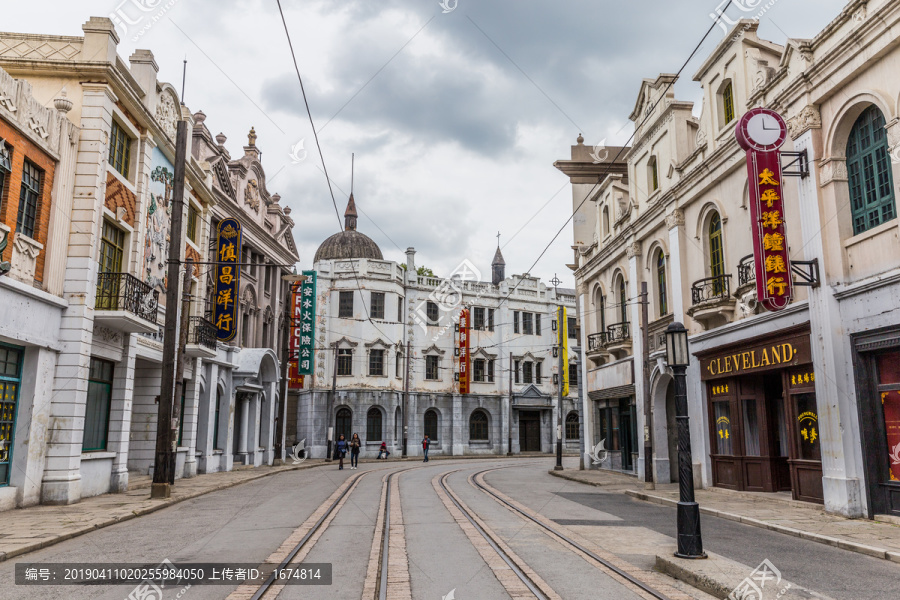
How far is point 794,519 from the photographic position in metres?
12.9

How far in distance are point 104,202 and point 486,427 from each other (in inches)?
1434

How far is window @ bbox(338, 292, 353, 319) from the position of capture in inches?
1801

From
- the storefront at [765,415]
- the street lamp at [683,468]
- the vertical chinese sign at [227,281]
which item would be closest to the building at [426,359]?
the vertical chinese sign at [227,281]

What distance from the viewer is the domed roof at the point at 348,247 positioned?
51.2 meters

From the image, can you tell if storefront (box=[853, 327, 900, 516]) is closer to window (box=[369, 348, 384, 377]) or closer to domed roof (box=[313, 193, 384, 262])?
window (box=[369, 348, 384, 377])

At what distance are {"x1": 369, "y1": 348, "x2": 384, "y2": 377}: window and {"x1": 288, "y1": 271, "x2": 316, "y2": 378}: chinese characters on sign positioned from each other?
830 centimetres

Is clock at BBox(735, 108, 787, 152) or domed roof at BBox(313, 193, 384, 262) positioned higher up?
domed roof at BBox(313, 193, 384, 262)

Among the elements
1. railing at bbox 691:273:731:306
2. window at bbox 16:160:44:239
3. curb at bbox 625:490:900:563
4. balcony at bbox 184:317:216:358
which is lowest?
curb at bbox 625:490:900:563

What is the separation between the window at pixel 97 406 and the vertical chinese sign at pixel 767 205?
627 inches

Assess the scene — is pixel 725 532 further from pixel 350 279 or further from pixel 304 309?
pixel 350 279

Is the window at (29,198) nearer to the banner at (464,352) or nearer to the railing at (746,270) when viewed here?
the railing at (746,270)

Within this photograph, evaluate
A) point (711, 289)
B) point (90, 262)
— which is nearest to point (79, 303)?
point (90, 262)

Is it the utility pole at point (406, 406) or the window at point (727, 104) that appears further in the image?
the utility pole at point (406, 406)

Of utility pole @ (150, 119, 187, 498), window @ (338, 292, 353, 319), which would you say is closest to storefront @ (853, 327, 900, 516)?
utility pole @ (150, 119, 187, 498)
